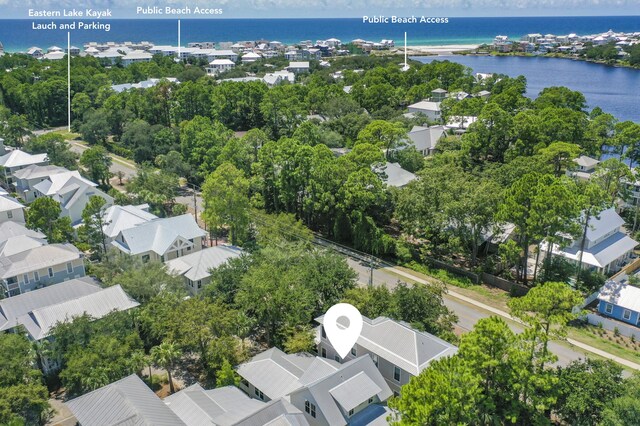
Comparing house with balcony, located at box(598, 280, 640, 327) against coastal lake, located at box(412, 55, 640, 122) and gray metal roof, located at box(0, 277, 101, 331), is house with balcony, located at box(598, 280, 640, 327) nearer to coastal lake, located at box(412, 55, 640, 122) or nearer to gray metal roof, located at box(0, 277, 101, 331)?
gray metal roof, located at box(0, 277, 101, 331)

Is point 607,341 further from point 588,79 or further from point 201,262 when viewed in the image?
point 588,79

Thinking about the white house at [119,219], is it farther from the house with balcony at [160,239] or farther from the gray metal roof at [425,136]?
the gray metal roof at [425,136]

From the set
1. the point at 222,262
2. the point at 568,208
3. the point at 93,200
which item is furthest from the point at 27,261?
the point at 568,208

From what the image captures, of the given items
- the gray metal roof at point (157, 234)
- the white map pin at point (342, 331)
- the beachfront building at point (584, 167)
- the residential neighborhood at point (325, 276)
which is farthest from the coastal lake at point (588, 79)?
the white map pin at point (342, 331)

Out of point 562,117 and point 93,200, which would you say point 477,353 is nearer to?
point 93,200

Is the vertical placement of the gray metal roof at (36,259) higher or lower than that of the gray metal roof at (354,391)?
higher

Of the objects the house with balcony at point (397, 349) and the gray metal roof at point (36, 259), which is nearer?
the house with balcony at point (397, 349)
